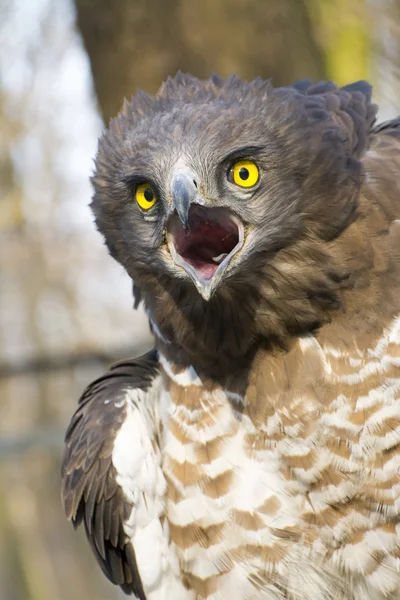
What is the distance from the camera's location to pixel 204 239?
9.86 feet

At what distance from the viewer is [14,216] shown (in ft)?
38.5

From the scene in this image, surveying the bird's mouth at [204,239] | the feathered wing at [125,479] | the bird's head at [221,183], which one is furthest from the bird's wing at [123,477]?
the bird's mouth at [204,239]

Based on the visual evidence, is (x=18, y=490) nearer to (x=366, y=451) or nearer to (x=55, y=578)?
(x=55, y=578)

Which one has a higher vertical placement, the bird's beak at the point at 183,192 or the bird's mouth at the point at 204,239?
the bird's beak at the point at 183,192

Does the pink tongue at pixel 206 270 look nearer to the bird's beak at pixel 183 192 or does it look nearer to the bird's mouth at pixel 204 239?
the bird's mouth at pixel 204 239

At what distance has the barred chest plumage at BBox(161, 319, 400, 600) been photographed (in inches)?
125

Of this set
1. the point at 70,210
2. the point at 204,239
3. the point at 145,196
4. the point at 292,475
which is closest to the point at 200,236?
the point at 204,239

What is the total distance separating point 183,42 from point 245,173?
6.35 ft

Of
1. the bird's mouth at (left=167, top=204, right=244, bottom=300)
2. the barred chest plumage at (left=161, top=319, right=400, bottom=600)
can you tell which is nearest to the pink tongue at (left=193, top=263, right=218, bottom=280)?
the bird's mouth at (left=167, top=204, right=244, bottom=300)

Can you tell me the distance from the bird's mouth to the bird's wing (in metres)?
0.98

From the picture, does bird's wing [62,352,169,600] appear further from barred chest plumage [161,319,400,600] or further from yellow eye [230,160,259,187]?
yellow eye [230,160,259,187]

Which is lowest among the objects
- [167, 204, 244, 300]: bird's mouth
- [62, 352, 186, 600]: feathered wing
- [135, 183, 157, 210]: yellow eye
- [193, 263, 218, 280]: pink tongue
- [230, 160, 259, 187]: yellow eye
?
[62, 352, 186, 600]: feathered wing

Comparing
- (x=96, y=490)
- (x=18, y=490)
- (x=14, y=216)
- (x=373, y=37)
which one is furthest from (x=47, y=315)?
(x=96, y=490)

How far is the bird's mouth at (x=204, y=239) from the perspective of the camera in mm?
2908
